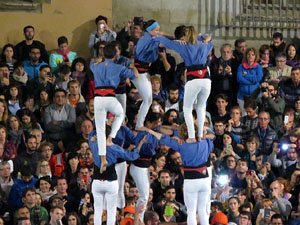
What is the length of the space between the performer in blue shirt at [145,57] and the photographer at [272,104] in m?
4.52

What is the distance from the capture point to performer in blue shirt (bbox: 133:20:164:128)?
19.5m

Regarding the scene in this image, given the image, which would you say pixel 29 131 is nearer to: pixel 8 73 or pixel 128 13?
pixel 8 73

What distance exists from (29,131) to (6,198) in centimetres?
159

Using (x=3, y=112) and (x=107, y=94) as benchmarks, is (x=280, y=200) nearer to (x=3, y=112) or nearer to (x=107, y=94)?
(x=107, y=94)

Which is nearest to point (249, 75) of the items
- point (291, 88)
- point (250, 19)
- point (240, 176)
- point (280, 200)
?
point (291, 88)

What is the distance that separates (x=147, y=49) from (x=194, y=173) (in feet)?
7.33

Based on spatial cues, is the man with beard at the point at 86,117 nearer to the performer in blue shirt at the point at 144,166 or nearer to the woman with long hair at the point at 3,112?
the woman with long hair at the point at 3,112

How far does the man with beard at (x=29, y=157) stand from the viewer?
21.7 m

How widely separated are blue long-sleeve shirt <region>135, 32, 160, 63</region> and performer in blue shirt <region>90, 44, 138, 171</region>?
18.5 inches

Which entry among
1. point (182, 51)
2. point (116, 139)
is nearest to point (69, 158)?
point (116, 139)

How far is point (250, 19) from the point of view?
25.7 m

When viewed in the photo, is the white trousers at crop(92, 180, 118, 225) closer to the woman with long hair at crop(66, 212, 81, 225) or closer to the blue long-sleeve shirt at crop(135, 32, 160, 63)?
the woman with long hair at crop(66, 212, 81, 225)

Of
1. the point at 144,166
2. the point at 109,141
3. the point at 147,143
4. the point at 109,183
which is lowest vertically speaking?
the point at 109,183

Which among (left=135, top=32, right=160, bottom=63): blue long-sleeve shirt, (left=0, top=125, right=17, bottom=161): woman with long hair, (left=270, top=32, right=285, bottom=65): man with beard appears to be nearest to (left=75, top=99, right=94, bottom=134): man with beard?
(left=0, top=125, right=17, bottom=161): woman with long hair
